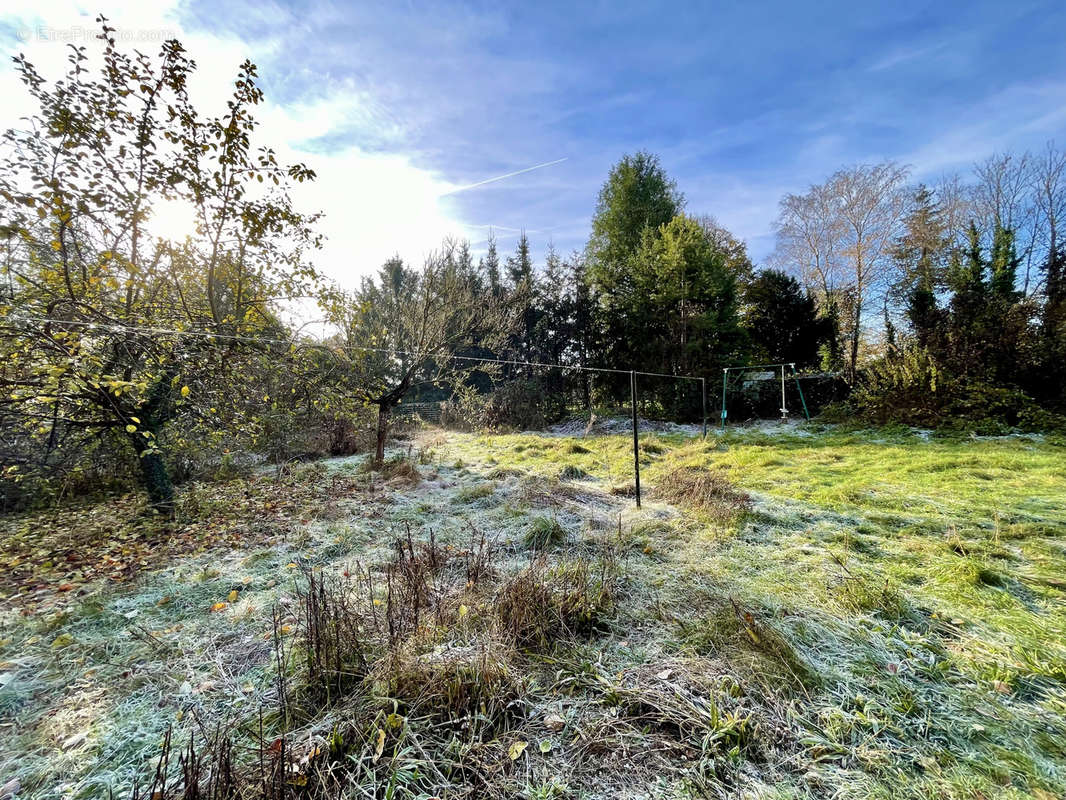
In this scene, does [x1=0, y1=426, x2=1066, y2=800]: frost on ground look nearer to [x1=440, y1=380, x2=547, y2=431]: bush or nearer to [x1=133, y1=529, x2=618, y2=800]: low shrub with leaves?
[x1=133, y1=529, x2=618, y2=800]: low shrub with leaves

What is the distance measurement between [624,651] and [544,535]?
1351 mm

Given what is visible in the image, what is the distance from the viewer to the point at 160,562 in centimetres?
299

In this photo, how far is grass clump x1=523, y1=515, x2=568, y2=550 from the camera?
310 centimetres

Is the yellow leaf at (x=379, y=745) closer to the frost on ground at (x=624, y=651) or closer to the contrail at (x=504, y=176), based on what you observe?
the frost on ground at (x=624, y=651)

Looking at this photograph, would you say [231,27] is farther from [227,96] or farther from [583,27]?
[583,27]

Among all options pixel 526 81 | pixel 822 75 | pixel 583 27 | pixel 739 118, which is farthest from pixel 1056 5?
pixel 526 81

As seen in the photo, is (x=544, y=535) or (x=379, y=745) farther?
(x=544, y=535)

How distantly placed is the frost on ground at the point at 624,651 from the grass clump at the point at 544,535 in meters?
0.02

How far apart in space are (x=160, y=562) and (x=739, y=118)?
8.78m

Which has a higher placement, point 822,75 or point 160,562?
point 822,75

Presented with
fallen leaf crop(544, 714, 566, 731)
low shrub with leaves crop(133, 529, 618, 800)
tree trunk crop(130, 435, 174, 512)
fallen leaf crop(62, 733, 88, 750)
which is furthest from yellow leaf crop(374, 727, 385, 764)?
tree trunk crop(130, 435, 174, 512)

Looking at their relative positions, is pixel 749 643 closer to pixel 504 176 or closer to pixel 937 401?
pixel 504 176

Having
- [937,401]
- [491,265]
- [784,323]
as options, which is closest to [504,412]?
[491,265]

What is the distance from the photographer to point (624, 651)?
1.85m
